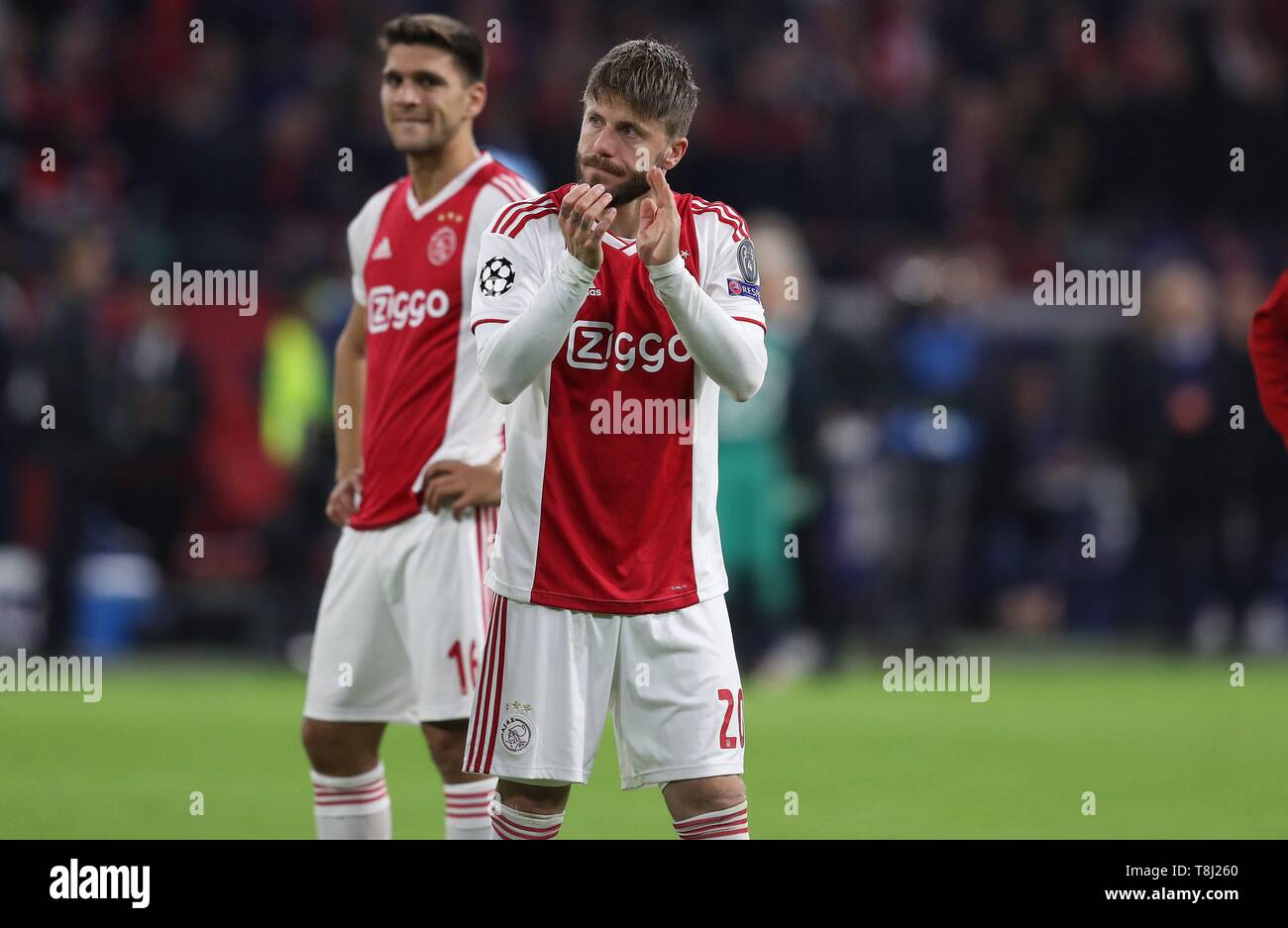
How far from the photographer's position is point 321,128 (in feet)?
49.2

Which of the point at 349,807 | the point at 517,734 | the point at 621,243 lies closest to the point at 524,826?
the point at 517,734

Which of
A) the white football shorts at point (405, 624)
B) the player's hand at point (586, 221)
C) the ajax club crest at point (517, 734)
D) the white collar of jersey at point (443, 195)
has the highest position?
the white collar of jersey at point (443, 195)

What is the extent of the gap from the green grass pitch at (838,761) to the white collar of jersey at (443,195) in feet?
7.42

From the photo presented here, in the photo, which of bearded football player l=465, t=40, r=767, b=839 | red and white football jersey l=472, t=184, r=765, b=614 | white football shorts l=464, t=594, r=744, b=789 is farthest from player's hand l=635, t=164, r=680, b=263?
white football shorts l=464, t=594, r=744, b=789

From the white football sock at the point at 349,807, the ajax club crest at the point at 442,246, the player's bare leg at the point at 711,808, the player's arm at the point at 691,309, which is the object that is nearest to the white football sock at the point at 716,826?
the player's bare leg at the point at 711,808

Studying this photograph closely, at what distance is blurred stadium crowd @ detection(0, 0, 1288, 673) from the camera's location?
11.7 m

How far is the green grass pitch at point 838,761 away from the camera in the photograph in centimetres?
669

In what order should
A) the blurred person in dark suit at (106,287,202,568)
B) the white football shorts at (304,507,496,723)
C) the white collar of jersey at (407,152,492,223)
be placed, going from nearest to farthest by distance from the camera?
the white football shorts at (304,507,496,723) < the white collar of jersey at (407,152,492,223) < the blurred person in dark suit at (106,287,202,568)

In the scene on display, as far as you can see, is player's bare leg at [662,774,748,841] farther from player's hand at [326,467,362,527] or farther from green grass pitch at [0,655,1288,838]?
green grass pitch at [0,655,1288,838]

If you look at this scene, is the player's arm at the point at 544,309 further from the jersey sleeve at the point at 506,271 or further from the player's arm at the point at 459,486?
the player's arm at the point at 459,486

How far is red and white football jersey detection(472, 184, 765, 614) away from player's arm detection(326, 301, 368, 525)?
128 cm

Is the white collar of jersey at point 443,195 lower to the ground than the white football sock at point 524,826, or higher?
higher
